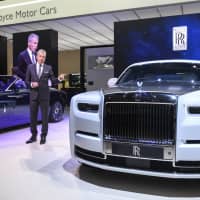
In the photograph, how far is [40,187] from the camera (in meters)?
2.97

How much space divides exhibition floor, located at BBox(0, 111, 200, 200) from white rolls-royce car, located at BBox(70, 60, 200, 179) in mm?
216

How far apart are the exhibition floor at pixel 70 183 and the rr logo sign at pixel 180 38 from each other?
4155 millimetres

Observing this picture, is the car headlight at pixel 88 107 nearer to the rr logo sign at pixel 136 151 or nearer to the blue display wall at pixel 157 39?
the rr logo sign at pixel 136 151

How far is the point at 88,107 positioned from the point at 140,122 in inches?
23.7

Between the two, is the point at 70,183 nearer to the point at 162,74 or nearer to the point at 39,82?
the point at 162,74

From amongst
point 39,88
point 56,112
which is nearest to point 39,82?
point 39,88

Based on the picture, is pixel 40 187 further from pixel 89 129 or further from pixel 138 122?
pixel 138 122

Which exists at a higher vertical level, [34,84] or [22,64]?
[22,64]

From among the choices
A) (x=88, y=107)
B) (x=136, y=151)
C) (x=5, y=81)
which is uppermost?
(x=5, y=81)

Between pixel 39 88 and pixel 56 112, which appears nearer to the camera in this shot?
pixel 39 88

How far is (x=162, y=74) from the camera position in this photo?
4.13m

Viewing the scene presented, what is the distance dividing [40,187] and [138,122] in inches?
45.6

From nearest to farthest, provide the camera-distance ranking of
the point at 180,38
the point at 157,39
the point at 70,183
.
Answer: the point at 70,183
the point at 180,38
the point at 157,39

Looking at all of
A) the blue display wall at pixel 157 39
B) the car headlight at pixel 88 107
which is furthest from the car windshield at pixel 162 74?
the blue display wall at pixel 157 39
